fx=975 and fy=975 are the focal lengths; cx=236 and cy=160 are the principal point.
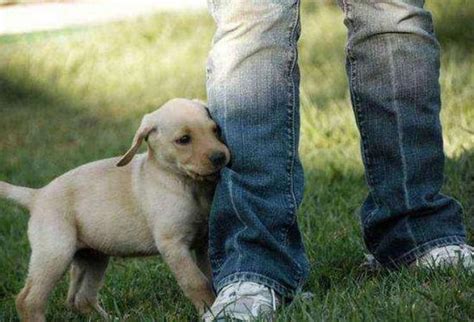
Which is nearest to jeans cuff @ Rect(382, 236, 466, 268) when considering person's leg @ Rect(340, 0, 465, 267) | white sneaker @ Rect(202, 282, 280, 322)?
person's leg @ Rect(340, 0, 465, 267)

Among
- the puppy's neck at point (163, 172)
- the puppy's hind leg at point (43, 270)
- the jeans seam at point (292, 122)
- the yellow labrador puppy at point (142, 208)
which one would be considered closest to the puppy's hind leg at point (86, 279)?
the yellow labrador puppy at point (142, 208)

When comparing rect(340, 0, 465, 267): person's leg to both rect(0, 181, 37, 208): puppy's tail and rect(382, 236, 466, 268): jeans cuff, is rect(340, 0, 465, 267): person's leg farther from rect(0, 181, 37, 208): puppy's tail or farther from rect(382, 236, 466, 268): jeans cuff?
rect(0, 181, 37, 208): puppy's tail

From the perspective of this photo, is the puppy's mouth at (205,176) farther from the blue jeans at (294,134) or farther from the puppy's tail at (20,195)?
the puppy's tail at (20,195)

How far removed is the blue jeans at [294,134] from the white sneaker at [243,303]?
28mm

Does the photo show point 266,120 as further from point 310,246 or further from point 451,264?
point 310,246

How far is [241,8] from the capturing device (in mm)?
2582

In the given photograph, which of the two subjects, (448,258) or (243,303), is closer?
(243,303)

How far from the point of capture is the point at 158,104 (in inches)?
279

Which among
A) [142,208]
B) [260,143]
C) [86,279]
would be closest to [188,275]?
[142,208]

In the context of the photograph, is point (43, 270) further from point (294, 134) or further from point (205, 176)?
point (294, 134)

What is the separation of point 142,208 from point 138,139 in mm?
220

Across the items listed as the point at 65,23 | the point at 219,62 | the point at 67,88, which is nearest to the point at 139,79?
the point at 67,88

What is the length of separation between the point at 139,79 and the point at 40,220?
15.2ft

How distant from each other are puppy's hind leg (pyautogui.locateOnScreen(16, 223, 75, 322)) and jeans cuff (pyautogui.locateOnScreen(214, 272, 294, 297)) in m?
0.66
